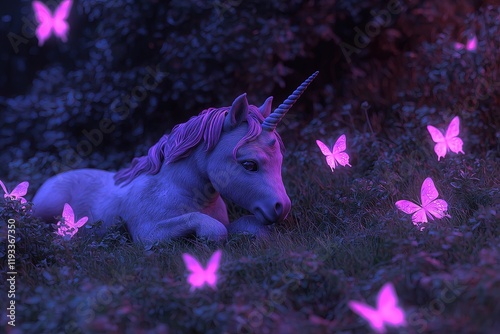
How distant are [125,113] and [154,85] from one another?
1.82 ft

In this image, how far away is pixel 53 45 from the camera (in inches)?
327

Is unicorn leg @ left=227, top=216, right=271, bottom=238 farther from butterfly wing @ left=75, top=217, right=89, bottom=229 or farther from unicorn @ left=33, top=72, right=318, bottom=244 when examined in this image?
butterfly wing @ left=75, top=217, right=89, bottom=229

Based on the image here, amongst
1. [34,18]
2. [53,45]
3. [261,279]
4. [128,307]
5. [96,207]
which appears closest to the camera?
[128,307]

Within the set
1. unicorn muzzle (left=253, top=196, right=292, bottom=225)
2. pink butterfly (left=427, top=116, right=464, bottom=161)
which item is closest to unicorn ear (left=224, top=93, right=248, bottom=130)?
unicorn muzzle (left=253, top=196, right=292, bottom=225)

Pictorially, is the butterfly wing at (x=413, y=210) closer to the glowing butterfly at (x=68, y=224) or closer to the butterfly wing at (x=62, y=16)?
the glowing butterfly at (x=68, y=224)

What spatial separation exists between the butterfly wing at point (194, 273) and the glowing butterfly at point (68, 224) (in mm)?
1302

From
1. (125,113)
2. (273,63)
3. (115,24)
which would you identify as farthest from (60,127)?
(273,63)

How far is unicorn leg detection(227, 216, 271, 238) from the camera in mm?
3740

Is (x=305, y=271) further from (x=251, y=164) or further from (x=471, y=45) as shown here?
(x=471, y=45)

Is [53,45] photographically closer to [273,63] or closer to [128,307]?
[273,63]

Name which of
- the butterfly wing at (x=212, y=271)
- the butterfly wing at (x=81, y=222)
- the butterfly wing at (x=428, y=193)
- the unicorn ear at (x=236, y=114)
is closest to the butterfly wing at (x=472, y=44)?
the butterfly wing at (x=428, y=193)

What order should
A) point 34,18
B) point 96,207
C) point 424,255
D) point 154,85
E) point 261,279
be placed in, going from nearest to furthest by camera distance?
point 424,255, point 261,279, point 96,207, point 154,85, point 34,18

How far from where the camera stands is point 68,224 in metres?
4.03

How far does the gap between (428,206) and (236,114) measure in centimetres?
137
